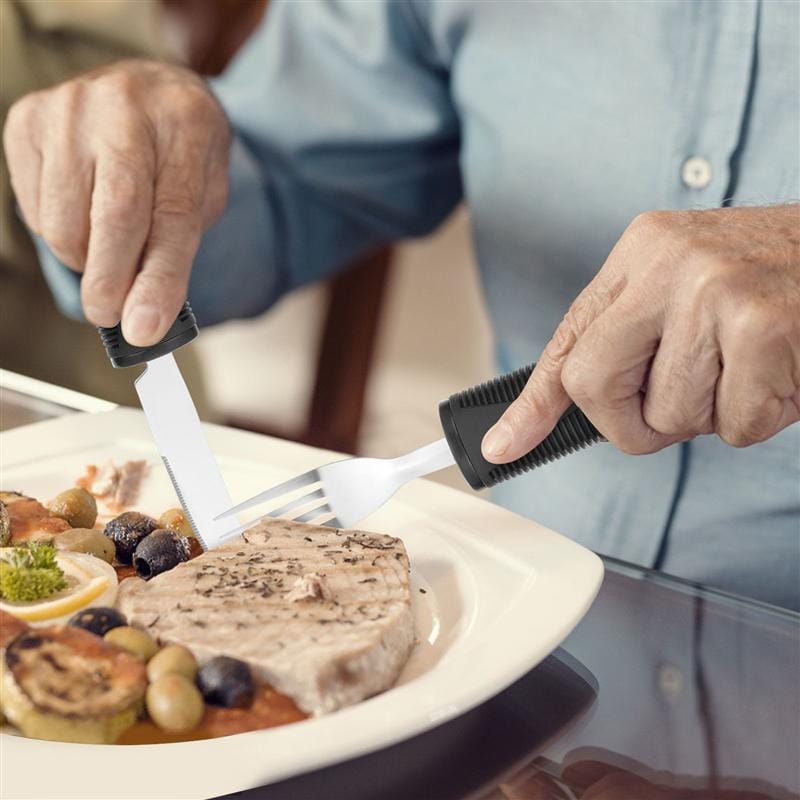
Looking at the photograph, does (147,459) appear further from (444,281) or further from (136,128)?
(444,281)

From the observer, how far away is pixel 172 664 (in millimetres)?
736

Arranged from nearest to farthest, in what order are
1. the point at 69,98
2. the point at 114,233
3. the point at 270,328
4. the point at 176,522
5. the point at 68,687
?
the point at 68,687 → the point at 176,522 → the point at 114,233 → the point at 69,98 → the point at 270,328

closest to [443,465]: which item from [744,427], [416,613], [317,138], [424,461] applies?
[424,461]

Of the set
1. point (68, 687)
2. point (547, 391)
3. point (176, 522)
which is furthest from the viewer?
point (176, 522)

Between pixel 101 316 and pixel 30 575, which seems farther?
pixel 101 316

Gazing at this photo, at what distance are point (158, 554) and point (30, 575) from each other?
0.43 ft

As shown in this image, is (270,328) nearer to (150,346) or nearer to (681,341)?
(150,346)

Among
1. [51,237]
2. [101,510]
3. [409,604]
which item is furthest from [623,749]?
[51,237]

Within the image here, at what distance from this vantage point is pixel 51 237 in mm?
1206

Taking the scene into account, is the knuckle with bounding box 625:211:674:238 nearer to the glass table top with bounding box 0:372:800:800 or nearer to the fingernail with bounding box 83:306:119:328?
the glass table top with bounding box 0:372:800:800

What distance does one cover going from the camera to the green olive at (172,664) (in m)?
0.73

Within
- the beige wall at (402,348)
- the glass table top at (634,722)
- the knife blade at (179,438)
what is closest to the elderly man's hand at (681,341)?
the glass table top at (634,722)

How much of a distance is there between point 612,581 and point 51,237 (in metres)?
0.66

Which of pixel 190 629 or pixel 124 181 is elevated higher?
pixel 124 181
